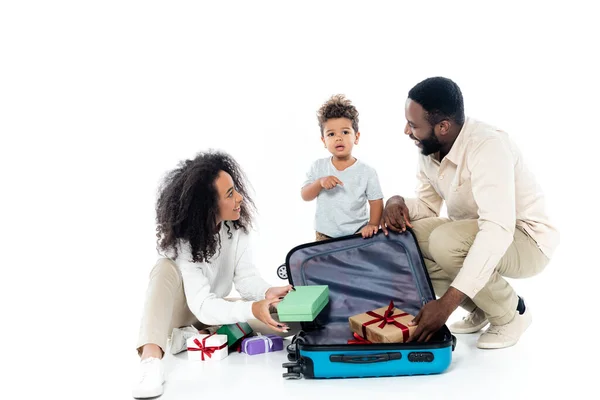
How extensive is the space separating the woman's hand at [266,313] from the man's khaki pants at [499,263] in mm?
751

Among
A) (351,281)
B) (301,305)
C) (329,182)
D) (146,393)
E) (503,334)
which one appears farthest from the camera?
(329,182)

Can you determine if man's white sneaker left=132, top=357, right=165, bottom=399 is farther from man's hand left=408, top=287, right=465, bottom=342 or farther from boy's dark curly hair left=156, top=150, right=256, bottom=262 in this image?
man's hand left=408, top=287, right=465, bottom=342

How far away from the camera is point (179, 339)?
3072 mm

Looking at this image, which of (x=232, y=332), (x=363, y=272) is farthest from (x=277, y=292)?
(x=363, y=272)

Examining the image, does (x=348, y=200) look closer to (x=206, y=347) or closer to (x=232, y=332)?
(x=232, y=332)

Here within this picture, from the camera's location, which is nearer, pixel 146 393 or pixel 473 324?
pixel 146 393

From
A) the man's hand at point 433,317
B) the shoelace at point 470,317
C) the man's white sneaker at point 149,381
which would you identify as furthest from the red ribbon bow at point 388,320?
the man's white sneaker at point 149,381

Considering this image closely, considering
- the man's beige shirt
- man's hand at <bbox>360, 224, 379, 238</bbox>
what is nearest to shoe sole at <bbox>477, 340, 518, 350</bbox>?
the man's beige shirt

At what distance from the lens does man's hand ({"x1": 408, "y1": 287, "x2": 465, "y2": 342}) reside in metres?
2.62

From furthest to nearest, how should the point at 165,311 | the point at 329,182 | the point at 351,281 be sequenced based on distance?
the point at 329,182 → the point at 351,281 → the point at 165,311

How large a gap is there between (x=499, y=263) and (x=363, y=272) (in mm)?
603

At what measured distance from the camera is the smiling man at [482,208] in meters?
2.78

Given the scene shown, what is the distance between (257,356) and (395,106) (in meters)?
2.15

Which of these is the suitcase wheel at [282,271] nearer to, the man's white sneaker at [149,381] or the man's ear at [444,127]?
the man's white sneaker at [149,381]
